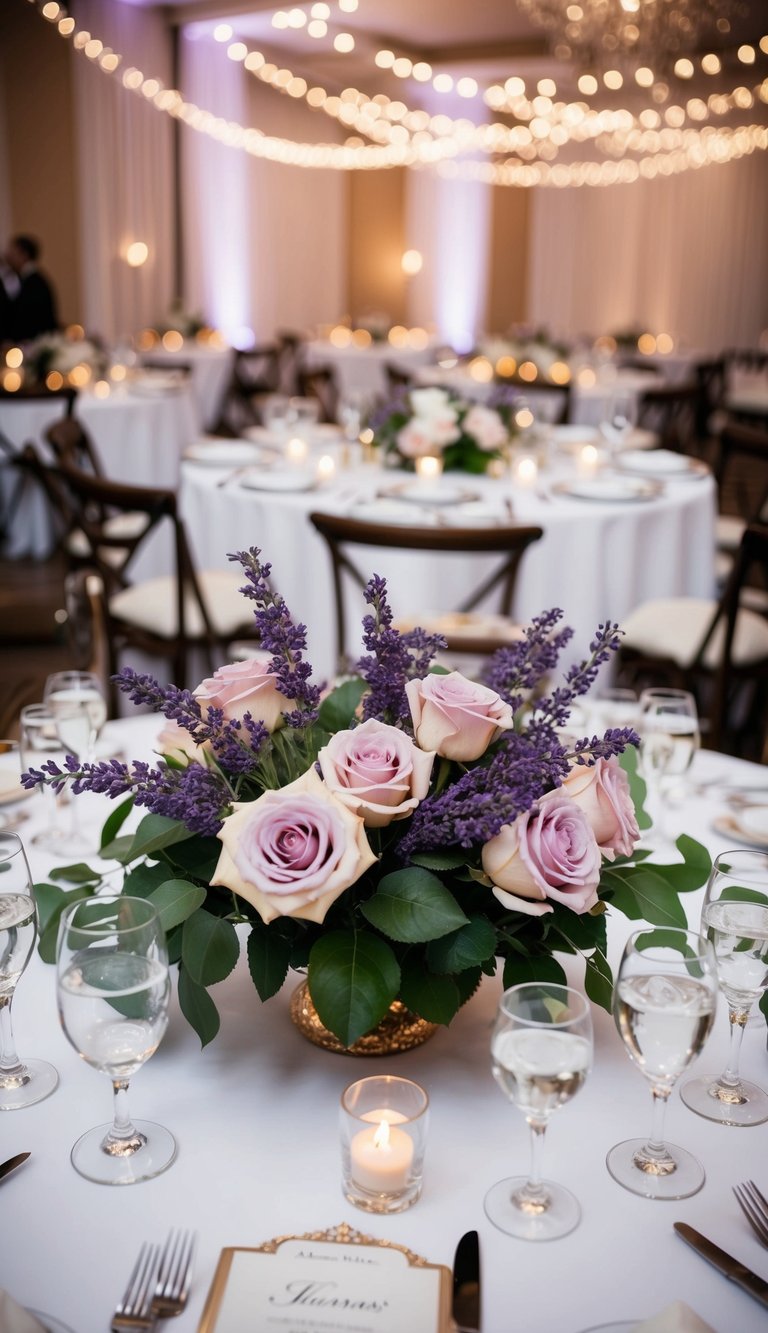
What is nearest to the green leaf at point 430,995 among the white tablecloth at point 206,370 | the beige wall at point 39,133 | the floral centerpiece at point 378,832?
the floral centerpiece at point 378,832

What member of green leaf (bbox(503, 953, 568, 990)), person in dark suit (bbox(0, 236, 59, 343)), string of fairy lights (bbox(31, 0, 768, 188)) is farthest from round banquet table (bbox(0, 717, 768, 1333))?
string of fairy lights (bbox(31, 0, 768, 188))

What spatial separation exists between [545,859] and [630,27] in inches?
260

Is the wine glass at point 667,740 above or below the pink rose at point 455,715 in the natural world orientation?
below

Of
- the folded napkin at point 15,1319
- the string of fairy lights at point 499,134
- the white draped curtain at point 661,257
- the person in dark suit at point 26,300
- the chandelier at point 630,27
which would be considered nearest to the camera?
the folded napkin at point 15,1319

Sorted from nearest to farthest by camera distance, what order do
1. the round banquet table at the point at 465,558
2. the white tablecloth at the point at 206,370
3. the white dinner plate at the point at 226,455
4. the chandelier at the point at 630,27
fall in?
the round banquet table at the point at 465,558, the white dinner plate at the point at 226,455, the chandelier at the point at 630,27, the white tablecloth at the point at 206,370

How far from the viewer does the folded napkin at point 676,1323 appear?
698 millimetres

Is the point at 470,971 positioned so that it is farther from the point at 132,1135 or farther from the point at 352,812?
the point at 132,1135

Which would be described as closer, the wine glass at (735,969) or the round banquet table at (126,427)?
A: the wine glass at (735,969)

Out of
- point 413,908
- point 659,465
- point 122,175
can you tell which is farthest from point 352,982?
point 122,175

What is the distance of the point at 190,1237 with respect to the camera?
0.79 metres

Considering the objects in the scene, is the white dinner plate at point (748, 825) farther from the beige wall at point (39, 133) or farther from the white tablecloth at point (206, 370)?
the beige wall at point (39, 133)

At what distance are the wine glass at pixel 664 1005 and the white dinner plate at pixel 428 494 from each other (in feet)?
8.25

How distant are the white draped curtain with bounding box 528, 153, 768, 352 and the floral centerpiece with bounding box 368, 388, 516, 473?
9.89m

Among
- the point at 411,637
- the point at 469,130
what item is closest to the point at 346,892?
the point at 411,637
